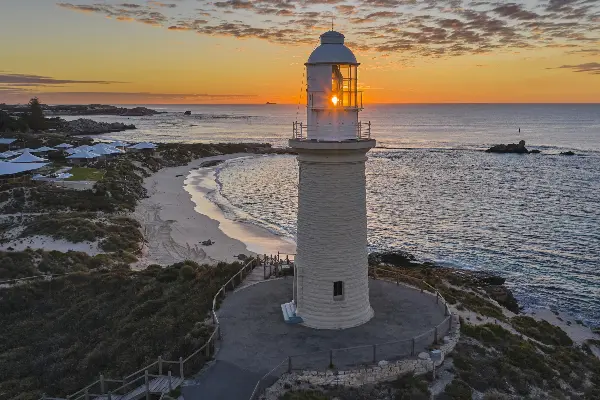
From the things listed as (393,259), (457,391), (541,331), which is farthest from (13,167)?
(541,331)

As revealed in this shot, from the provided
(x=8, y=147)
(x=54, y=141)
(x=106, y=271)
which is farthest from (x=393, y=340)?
(x=54, y=141)

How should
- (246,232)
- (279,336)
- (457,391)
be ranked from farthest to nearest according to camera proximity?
(246,232) < (279,336) < (457,391)

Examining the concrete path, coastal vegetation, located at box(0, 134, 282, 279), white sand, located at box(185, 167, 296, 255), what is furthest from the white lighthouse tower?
white sand, located at box(185, 167, 296, 255)

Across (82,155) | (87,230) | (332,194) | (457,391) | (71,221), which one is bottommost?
(457,391)

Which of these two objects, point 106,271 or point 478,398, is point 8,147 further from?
point 478,398

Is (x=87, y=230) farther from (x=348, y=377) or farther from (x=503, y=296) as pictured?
(x=503, y=296)
